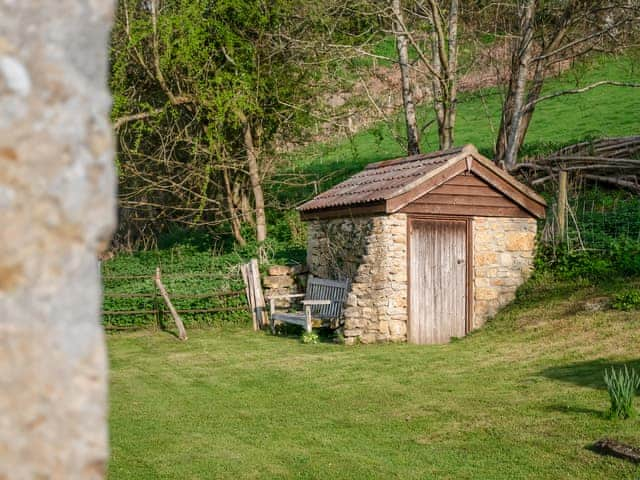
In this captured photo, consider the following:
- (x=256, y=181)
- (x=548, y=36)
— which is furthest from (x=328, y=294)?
(x=548, y=36)

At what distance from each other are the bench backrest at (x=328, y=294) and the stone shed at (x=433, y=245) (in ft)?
1.09

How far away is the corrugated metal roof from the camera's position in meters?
14.3

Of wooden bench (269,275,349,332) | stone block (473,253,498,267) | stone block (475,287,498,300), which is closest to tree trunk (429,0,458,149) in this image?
stone block (473,253,498,267)

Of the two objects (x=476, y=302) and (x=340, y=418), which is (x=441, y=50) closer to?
(x=476, y=302)

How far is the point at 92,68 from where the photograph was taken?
A: 1776 millimetres

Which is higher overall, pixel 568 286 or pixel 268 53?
pixel 268 53

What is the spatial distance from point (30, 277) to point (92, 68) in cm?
49

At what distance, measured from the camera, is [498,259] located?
49.9 ft

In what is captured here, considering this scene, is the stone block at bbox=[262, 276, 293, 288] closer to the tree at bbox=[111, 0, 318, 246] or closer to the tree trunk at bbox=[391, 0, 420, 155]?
the tree at bbox=[111, 0, 318, 246]

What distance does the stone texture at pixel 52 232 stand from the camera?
1.69 metres

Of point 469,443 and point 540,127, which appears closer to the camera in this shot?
point 469,443

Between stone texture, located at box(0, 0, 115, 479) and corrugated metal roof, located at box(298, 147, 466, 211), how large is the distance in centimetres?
1218

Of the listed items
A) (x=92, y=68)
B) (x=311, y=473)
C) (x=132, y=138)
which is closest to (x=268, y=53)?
(x=132, y=138)

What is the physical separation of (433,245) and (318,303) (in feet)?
8.11
